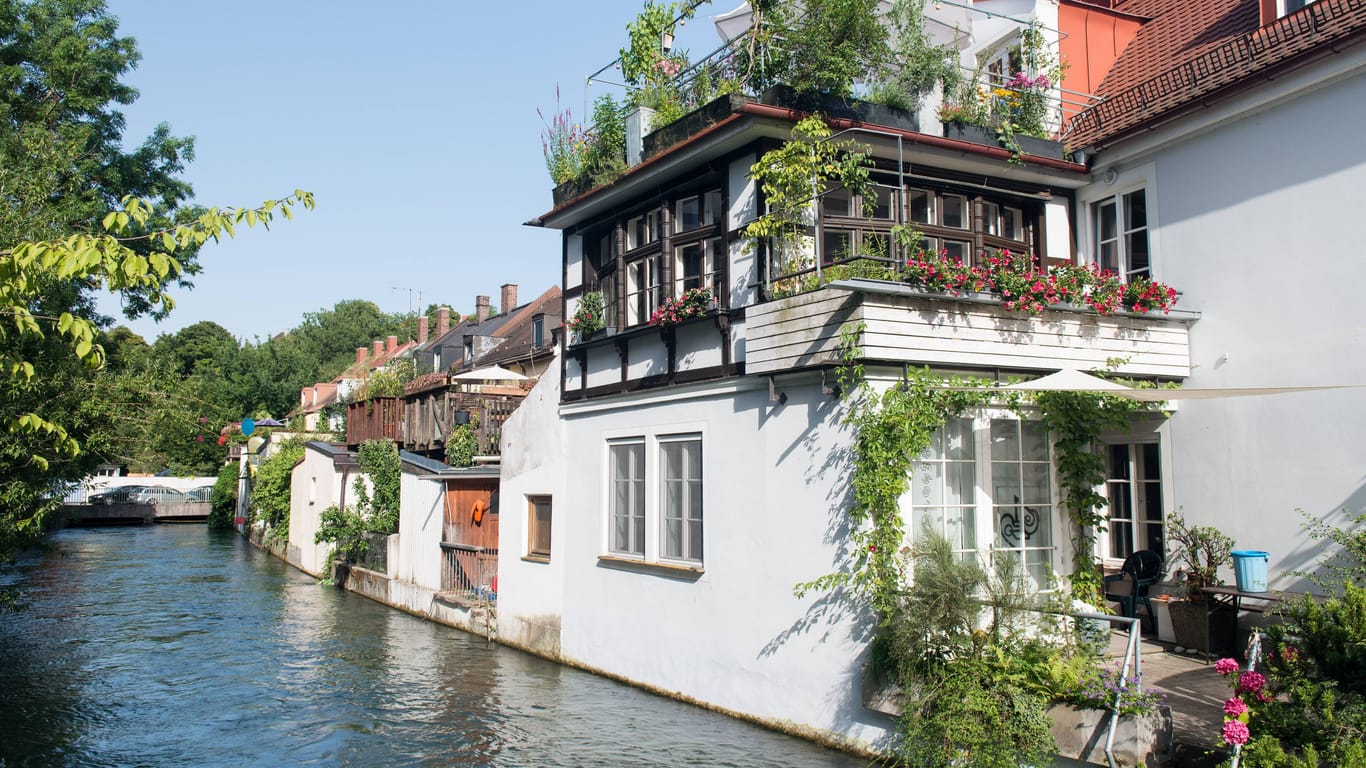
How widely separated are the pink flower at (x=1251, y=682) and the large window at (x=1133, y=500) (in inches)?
186

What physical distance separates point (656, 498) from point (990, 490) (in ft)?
14.9

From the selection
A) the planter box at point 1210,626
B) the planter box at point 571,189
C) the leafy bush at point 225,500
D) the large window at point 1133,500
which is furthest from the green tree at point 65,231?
the leafy bush at point 225,500

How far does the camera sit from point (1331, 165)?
393 inches

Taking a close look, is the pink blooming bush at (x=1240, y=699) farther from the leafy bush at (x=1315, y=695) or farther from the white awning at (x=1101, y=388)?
the white awning at (x=1101, y=388)

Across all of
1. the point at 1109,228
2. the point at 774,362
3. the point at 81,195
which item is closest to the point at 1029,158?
the point at 1109,228

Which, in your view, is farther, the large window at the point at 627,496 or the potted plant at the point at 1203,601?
the large window at the point at 627,496

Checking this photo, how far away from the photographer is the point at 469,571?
63.3 feet

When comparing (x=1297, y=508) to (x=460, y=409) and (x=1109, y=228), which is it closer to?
(x=1109, y=228)

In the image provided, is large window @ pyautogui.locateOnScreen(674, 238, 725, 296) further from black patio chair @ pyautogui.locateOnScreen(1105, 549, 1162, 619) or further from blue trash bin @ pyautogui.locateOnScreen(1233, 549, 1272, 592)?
blue trash bin @ pyautogui.locateOnScreen(1233, 549, 1272, 592)

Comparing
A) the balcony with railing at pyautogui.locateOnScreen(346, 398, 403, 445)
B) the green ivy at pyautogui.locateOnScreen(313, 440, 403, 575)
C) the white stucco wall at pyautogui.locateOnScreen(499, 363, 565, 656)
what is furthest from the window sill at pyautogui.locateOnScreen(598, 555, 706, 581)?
the balcony with railing at pyautogui.locateOnScreen(346, 398, 403, 445)

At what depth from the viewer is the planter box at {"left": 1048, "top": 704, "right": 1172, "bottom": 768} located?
749 cm

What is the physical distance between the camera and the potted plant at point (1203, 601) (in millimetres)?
10016

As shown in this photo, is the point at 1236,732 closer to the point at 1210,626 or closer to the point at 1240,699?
the point at 1240,699

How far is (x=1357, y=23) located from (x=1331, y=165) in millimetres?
1311
